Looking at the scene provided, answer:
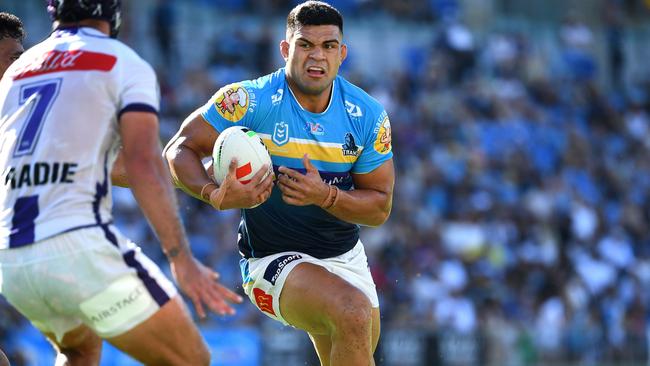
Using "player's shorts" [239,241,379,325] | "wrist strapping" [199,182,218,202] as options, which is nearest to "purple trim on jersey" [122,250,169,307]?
"wrist strapping" [199,182,218,202]

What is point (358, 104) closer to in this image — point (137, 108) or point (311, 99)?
point (311, 99)

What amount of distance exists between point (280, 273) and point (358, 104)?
1310 millimetres

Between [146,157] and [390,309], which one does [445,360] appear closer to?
[390,309]

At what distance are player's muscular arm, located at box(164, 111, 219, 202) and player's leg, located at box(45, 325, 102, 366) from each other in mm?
1335

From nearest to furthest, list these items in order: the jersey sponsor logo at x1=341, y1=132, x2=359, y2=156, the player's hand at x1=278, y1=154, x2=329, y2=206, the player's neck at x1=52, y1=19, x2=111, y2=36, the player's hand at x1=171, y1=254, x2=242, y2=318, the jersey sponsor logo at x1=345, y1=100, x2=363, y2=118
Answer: the player's hand at x1=171, y1=254, x2=242, y2=318
the player's neck at x1=52, y1=19, x2=111, y2=36
the player's hand at x1=278, y1=154, x2=329, y2=206
the jersey sponsor logo at x1=341, y1=132, x2=359, y2=156
the jersey sponsor logo at x1=345, y1=100, x2=363, y2=118

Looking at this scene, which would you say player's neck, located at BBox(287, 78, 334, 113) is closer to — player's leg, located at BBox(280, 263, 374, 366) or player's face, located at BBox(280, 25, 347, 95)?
player's face, located at BBox(280, 25, 347, 95)

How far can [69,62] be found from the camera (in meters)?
5.66

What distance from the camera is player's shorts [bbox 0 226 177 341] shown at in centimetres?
548

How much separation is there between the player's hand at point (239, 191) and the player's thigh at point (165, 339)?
4.99 feet

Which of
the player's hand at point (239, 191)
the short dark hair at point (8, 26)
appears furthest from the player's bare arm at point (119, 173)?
the short dark hair at point (8, 26)

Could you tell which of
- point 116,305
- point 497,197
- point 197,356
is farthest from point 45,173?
point 497,197

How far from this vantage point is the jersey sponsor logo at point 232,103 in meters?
7.78

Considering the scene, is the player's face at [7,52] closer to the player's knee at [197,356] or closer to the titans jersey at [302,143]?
the titans jersey at [302,143]

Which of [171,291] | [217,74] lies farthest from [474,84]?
[171,291]
